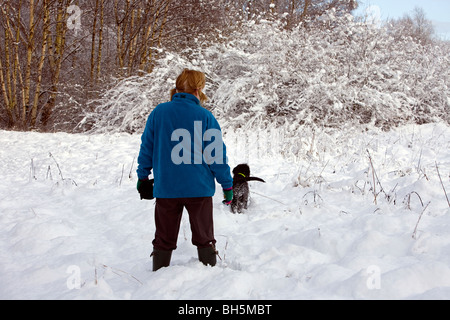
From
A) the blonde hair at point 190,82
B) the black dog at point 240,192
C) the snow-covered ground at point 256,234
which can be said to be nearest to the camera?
the snow-covered ground at point 256,234

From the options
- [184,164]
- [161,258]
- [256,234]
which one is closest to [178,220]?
[161,258]

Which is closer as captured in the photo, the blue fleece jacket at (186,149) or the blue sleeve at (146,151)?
the blue fleece jacket at (186,149)

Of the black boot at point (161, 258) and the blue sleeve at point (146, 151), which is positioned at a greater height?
the blue sleeve at point (146, 151)

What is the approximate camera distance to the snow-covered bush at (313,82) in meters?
8.21

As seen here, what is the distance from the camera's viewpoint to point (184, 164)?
2217 millimetres

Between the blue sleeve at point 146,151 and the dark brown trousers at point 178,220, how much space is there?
242 mm

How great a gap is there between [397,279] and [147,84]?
915 centimetres

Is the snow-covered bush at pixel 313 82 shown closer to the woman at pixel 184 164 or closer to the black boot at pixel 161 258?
the woman at pixel 184 164

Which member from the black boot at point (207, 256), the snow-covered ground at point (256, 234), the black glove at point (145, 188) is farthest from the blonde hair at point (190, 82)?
the snow-covered ground at point (256, 234)

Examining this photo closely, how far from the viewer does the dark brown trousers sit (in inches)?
89.5

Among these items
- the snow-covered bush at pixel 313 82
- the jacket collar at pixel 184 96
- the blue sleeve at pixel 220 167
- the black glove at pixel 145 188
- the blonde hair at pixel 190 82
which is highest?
the snow-covered bush at pixel 313 82

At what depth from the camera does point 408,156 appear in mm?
5918

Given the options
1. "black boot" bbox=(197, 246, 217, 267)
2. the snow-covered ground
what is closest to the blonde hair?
"black boot" bbox=(197, 246, 217, 267)

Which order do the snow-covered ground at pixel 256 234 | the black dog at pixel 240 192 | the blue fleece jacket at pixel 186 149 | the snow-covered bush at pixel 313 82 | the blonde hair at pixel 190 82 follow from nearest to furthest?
the snow-covered ground at pixel 256 234 < the blue fleece jacket at pixel 186 149 < the blonde hair at pixel 190 82 < the black dog at pixel 240 192 < the snow-covered bush at pixel 313 82
